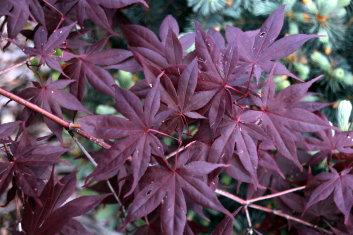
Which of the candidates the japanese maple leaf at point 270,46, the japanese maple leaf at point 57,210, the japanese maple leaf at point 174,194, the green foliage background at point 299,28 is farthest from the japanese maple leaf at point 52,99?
the green foliage background at point 299,28

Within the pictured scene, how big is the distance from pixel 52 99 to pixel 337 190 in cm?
74

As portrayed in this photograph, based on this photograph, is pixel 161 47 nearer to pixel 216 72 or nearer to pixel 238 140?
pixel 216 72

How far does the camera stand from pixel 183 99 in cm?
77

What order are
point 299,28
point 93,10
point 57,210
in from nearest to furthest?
point 57,210, point 93,10, point 299,28

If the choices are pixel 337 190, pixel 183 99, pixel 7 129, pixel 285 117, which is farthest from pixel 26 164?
pixel 337 190

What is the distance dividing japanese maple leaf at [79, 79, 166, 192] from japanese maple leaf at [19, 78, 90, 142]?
0.17 metres

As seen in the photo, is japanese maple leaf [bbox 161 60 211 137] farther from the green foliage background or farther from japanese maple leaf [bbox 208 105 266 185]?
the green foliage background

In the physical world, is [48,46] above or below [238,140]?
above

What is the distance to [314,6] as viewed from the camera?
1386mm

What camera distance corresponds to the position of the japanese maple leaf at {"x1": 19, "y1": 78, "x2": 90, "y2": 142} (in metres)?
0.90

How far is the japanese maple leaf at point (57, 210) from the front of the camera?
2.29 ft

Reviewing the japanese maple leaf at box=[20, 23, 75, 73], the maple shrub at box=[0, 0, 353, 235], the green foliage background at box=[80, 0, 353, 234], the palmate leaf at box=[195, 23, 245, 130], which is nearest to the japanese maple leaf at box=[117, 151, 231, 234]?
the maple shrub at box=[0, 0, 353, 235]

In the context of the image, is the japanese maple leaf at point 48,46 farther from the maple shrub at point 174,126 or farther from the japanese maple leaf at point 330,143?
the japanese maple leaf at point 330,143

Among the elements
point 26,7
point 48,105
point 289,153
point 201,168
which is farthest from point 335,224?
point 26,7
